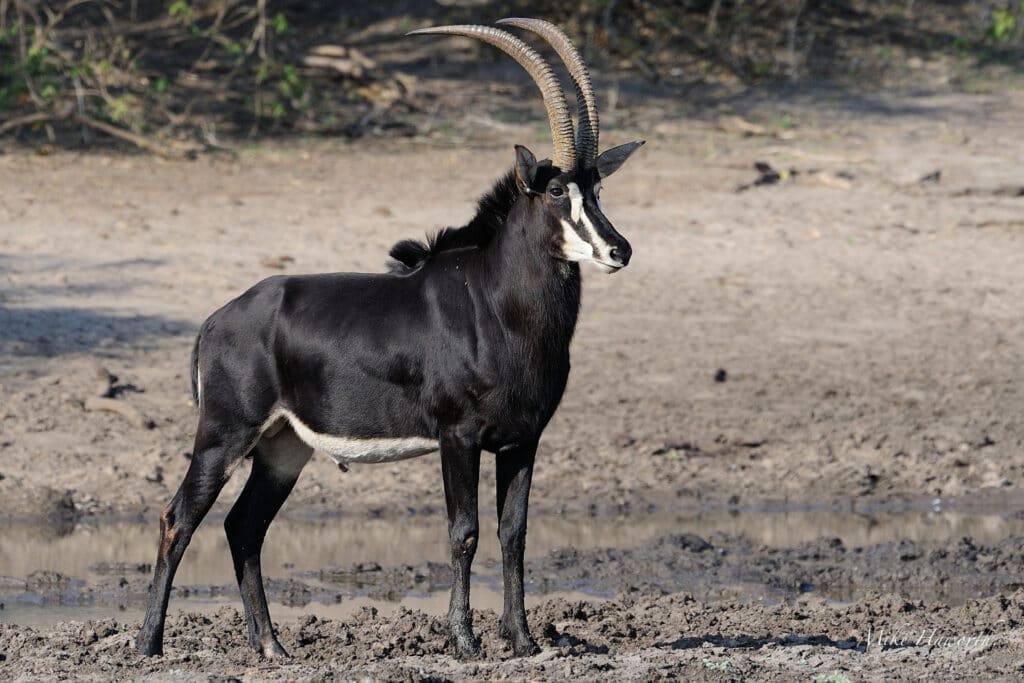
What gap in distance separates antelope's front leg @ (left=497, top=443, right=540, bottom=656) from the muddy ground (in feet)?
0.51

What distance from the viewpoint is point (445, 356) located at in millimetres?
6508

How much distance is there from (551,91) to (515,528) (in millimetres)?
1783

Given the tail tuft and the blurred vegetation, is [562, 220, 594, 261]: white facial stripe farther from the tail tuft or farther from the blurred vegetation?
the blurred vegetation

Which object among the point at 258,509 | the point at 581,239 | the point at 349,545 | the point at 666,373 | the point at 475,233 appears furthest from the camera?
the point at 666,373

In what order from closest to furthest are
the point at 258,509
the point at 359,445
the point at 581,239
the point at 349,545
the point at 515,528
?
the point at 581,239
the point at 515,528
the point at 359,445
the point at 258,509
the point at 349,545

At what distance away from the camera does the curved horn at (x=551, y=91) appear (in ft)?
21.1

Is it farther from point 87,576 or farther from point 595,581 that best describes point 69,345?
point 595,581

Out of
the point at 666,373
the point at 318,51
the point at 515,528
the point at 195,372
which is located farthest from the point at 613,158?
the point at 318,51

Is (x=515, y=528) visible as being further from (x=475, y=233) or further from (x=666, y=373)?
(x=666, y=373)

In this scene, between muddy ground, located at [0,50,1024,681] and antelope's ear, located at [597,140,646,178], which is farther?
muddy ground, located at [0,50,1024,681]

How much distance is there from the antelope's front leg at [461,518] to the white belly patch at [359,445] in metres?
0.18

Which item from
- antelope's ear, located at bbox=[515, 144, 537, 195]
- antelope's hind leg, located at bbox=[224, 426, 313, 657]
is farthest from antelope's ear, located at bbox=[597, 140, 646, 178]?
antelope's hind leg, located at bbox=[224, 426, 313, 657]

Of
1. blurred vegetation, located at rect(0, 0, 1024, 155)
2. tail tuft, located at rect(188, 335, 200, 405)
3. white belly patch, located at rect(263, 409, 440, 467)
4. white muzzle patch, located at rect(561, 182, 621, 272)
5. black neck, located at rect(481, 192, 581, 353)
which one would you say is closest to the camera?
white muzzle patch, located at rect(561, 182, 621, 272)

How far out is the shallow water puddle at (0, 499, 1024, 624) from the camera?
316 inches
